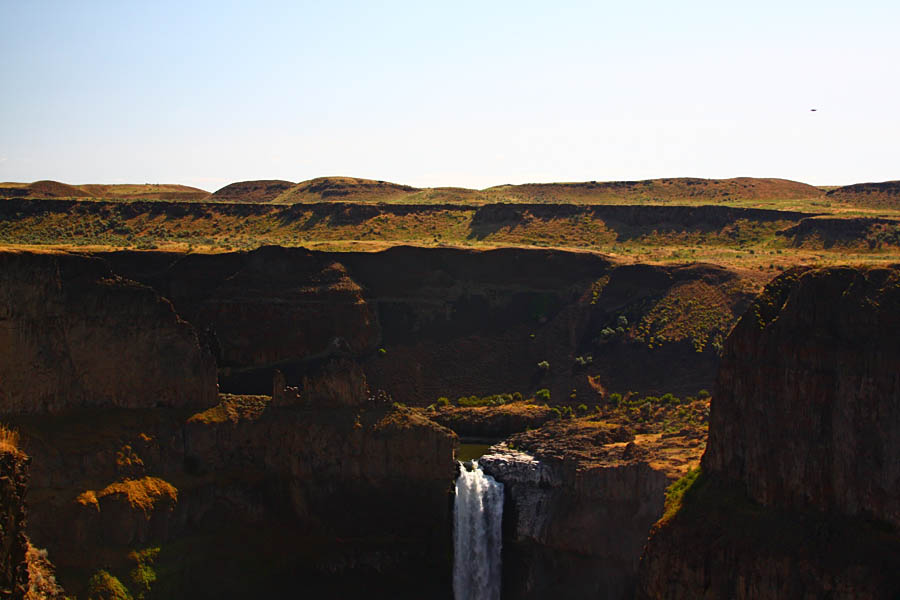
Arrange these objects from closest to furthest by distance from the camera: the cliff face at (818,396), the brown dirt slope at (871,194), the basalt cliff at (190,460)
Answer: the cliff face at (818,396) < the basalt cliff at (190,460) < the brown dirt slope at (871,194)

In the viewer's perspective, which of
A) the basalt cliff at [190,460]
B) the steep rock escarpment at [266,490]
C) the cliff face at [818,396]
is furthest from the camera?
the steep rock escarpment at [266,490]

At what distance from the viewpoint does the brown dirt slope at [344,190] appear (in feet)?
500

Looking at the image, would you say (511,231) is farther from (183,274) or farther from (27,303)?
(27,303)

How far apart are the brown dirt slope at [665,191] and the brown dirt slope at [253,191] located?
27192 millimetres

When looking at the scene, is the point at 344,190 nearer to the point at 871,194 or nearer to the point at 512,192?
the point at 512,192

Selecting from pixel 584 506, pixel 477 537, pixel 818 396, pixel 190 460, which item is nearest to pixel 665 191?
pixel 477 537

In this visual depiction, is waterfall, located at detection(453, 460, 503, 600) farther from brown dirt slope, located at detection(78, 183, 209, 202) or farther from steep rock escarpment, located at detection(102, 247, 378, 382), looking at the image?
brown dirt slope, located at detection(78, 183, 209, 202)

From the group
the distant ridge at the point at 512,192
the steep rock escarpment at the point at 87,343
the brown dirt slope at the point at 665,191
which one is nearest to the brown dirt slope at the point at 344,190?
the distant ridge at the point at 512,192

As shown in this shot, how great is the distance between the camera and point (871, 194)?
13575 centimetres

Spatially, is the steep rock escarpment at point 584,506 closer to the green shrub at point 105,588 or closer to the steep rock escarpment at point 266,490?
the steep rock escarpment at point 266,490

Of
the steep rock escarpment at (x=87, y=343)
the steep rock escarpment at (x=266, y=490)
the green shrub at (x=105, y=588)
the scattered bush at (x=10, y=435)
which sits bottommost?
the green shrub at (x=105, y=588)

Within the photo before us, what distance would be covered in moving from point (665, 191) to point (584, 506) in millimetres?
86914

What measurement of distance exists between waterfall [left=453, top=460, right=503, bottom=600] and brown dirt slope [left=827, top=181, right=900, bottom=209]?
2964 inches

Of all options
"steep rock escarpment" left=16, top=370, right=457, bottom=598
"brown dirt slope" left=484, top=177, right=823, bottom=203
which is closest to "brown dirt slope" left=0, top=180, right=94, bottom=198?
"brown dirt slope" left=484, top=177, right=823, bottom=203
